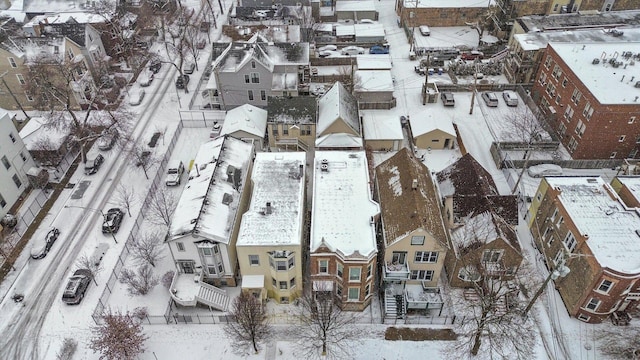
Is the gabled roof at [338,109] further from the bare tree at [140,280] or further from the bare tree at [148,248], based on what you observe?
the bare tree at [140,280]

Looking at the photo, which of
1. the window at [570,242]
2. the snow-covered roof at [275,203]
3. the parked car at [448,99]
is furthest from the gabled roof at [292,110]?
the window at [570,242]

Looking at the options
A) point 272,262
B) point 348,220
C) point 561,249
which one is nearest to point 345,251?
point 348,220

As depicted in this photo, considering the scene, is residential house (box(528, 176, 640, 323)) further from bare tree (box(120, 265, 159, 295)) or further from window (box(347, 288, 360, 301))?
bare tree (box(120, 265, 159, 295))

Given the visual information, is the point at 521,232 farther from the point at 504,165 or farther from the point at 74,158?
the point at 74,158

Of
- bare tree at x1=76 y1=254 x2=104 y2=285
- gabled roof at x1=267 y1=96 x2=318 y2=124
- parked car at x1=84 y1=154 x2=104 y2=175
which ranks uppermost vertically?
gabled roof at x1=267 y1=96 x2=318 y2=124

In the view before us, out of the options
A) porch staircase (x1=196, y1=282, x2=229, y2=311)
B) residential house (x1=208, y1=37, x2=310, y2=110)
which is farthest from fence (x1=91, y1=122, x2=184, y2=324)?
porch staircase (x1=196, y1=282, x2=229, y2=311)

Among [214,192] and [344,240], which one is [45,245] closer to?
[214,192]
